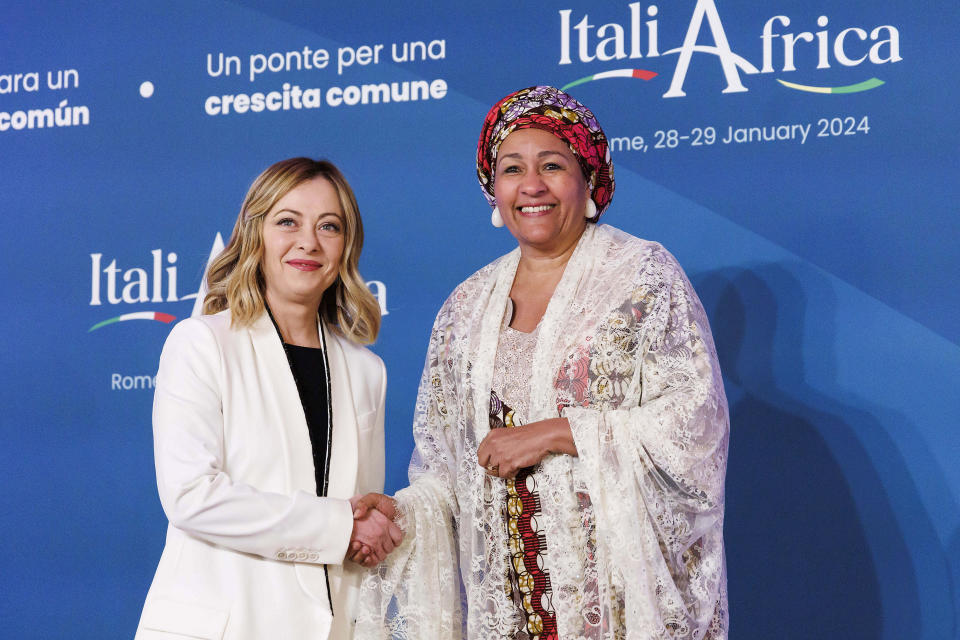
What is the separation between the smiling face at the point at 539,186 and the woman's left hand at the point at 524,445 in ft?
1.59

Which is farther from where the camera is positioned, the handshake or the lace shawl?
the handshake

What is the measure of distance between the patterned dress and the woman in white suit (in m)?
0.31

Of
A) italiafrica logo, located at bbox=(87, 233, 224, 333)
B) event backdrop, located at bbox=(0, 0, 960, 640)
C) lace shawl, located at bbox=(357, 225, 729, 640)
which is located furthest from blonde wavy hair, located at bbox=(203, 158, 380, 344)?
italiafrica logo, located at bbox=(87, 233, 224, 333)

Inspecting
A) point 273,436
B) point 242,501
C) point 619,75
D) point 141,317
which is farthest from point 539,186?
point 141,317

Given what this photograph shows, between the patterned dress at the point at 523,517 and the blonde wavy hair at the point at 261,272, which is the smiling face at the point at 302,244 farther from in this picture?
the patterned dress at the point at 523,517

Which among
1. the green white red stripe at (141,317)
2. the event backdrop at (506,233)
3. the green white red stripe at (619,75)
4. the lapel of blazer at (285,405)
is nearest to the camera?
the lapel of blazer at (285,405)

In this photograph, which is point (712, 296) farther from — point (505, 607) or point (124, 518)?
point (124, 518)

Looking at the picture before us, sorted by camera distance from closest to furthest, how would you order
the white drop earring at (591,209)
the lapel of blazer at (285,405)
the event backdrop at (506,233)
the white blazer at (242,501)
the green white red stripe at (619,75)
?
the white blazer at (242,501), the lapel of blazer at (285,405), the white drop earring at (591,209), the event backdrop at (506,233), the green white red stripe at (619,75)

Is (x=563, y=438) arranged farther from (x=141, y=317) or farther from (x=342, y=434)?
(x=141, y=317)

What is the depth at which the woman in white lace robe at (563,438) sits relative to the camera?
7.89 ft

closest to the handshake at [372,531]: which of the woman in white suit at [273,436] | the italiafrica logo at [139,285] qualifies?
the woman in white suit at [273,436]

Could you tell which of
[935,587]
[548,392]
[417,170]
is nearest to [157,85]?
[417,170]

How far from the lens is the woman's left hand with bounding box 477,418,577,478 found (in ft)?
7.98

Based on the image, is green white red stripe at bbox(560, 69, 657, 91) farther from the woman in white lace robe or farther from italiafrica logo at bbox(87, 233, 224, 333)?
italiafrica logo at bbox(87, 233, 224, 333)
